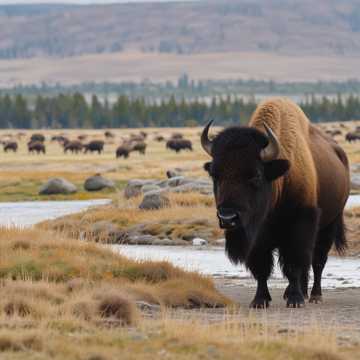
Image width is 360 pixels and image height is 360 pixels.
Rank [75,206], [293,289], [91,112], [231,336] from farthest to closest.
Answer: [91,112] < [75,206] < [293,289] < [231,336]

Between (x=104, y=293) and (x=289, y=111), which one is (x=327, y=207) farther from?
(x=104, y=293)

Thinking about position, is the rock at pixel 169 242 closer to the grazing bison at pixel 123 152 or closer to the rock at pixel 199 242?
the rock at pixel 199 242

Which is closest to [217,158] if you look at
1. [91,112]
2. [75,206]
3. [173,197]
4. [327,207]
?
[327,207]

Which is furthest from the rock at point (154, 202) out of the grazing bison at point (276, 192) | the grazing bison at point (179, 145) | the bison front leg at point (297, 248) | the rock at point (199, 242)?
the grazing bison at point (179, 145)

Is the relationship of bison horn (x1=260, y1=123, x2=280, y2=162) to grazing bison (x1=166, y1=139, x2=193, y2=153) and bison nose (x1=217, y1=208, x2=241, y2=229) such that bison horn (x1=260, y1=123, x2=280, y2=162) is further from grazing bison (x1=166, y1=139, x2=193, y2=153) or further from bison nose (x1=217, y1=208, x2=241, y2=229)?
grazing bison (x1=166, y1=139, x2=193, y2=153)

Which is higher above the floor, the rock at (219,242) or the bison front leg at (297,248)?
the bison front leg at (297,248)

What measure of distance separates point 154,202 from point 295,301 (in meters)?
17.6

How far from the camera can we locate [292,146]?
14875mm

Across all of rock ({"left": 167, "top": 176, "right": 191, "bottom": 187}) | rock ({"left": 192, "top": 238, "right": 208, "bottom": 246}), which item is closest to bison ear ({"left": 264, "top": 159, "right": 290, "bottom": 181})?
rock ({"left": 192, "top": 238, "right": 208, "bottom": 246})

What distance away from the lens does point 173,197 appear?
32.8m

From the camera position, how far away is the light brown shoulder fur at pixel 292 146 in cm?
1453

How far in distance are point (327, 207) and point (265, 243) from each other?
67.6 inches

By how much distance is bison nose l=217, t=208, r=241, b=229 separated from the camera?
1294 centimetres

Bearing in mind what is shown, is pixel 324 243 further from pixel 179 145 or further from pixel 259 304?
pixel 179 145
